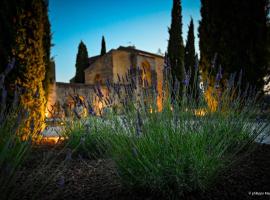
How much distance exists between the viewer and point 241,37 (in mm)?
7152

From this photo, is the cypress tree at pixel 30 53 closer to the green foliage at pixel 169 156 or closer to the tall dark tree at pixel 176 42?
the green foliage at pixel 169 156

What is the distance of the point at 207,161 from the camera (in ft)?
5.56

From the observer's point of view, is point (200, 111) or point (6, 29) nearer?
point (200, 111)

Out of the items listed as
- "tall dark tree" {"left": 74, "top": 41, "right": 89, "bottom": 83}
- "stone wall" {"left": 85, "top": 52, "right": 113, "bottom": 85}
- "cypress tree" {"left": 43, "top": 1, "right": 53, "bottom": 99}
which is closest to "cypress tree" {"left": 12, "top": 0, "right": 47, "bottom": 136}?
"cypress tree" {"left": 43, "top": 1, "right": 53, "bottom": 99}

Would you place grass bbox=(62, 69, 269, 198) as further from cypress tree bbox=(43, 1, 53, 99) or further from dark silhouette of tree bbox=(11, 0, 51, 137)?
cypress tree bbox=(43, 1, 53, 99)

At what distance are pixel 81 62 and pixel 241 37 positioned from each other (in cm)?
2445

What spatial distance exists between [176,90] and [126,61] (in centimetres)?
2200

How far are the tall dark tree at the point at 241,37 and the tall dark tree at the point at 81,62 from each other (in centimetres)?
2336

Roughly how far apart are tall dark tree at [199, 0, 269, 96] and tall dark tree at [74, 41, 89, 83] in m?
23.4

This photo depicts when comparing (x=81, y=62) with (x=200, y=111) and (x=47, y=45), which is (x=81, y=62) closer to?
(x=47, y=45)

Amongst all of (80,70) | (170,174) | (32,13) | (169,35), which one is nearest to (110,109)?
(170,174)

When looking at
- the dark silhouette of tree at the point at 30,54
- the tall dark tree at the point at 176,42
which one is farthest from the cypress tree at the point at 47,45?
the tall dark tree at the point at 176,42

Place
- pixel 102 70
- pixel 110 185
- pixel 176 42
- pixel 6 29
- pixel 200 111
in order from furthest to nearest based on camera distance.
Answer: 1. pixel 102 70
2. pixel 176 42
3. pixel 6 29
4. pixel 200 111
5. pixel 110 185

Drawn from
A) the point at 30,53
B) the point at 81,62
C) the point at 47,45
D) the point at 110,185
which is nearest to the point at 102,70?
the point at 81,62
